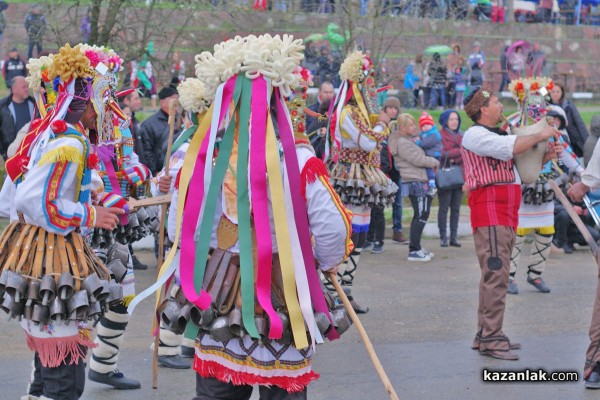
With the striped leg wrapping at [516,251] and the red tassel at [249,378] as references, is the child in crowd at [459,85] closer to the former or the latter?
the striped leg wrapping at [516,251]

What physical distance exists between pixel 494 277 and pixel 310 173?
3.62m

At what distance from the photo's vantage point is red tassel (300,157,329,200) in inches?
200

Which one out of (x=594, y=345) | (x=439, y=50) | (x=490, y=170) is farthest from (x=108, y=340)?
(x=439, y=50)

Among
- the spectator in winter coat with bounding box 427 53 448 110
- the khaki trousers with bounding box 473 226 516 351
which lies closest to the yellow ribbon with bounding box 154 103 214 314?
the khaki trousers with bounding box 473 226 516 351

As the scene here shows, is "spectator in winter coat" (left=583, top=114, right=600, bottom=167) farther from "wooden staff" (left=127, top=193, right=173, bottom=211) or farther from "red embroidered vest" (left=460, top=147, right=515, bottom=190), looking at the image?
"wooden staff" (left=127, top=193, right=173, bottom=211)

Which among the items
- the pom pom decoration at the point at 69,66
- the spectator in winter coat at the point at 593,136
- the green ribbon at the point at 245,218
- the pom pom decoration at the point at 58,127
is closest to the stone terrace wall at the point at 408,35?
the spectator in winter coat at the point at 593,136

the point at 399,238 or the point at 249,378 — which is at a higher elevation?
the point at 249,378

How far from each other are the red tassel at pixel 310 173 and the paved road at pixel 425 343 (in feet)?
8.24

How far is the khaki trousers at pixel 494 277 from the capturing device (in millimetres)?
8258

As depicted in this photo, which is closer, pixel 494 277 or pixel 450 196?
pixel 494 277

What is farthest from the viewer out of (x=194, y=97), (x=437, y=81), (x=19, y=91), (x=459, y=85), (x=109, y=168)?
(x=459, y=85)

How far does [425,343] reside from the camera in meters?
8.77

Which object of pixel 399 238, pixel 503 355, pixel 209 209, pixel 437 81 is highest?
pixel 209 209

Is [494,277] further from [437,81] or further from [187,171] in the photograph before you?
[437,81]
